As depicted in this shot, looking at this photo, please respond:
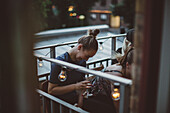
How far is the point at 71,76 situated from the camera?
2.23 m

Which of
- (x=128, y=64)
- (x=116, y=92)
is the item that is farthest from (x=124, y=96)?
(x=128, y=64)

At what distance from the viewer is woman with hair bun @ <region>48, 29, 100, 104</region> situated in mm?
2047

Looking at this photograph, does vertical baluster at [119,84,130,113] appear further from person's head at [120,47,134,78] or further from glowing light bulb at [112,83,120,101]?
person's head at [120,47,134,78]

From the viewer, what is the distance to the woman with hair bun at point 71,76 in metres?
2.05
